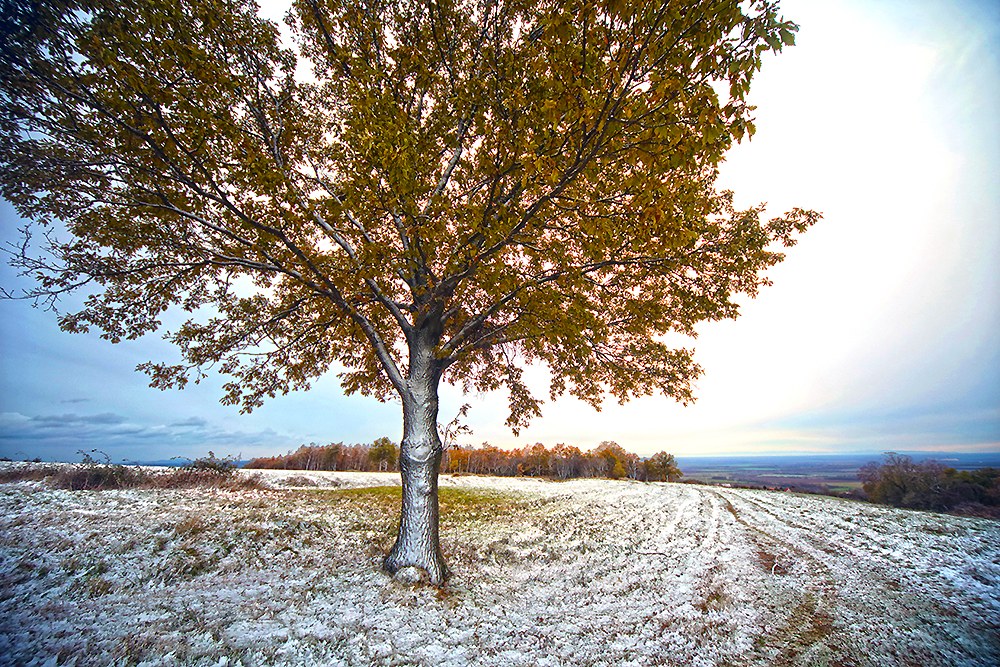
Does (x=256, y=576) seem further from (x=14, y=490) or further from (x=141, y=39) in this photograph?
(x=14, y=490)

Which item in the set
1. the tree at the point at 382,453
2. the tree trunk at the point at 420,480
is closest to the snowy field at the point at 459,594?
the tree trunk at the point at 420,480

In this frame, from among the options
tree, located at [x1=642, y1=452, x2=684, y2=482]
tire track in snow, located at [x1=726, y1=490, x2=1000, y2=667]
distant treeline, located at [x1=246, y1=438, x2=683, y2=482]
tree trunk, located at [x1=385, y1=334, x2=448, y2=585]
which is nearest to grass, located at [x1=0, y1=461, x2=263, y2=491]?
tree trunk, located at [x1=385, y1=334, x2=448, y2=585]

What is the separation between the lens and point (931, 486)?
2331 centimetres

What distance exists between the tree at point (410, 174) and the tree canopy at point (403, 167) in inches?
1.9

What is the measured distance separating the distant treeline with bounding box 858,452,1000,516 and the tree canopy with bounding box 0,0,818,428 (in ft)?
87.2

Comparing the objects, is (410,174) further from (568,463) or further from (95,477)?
(568,463)

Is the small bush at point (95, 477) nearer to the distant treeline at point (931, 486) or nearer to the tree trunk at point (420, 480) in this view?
the tree trunk at point (420, 480)

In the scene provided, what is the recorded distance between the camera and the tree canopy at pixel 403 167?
4.53 meters

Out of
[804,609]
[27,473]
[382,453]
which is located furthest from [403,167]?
[382,453]

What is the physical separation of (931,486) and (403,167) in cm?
3702

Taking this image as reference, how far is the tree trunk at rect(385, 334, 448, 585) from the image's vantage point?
739cm

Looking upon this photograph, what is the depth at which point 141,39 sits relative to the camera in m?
5.45

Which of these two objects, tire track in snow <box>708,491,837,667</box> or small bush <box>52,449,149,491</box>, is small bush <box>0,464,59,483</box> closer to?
small bush <box>52,449,149,491</box>

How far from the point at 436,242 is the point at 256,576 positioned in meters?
7.46
